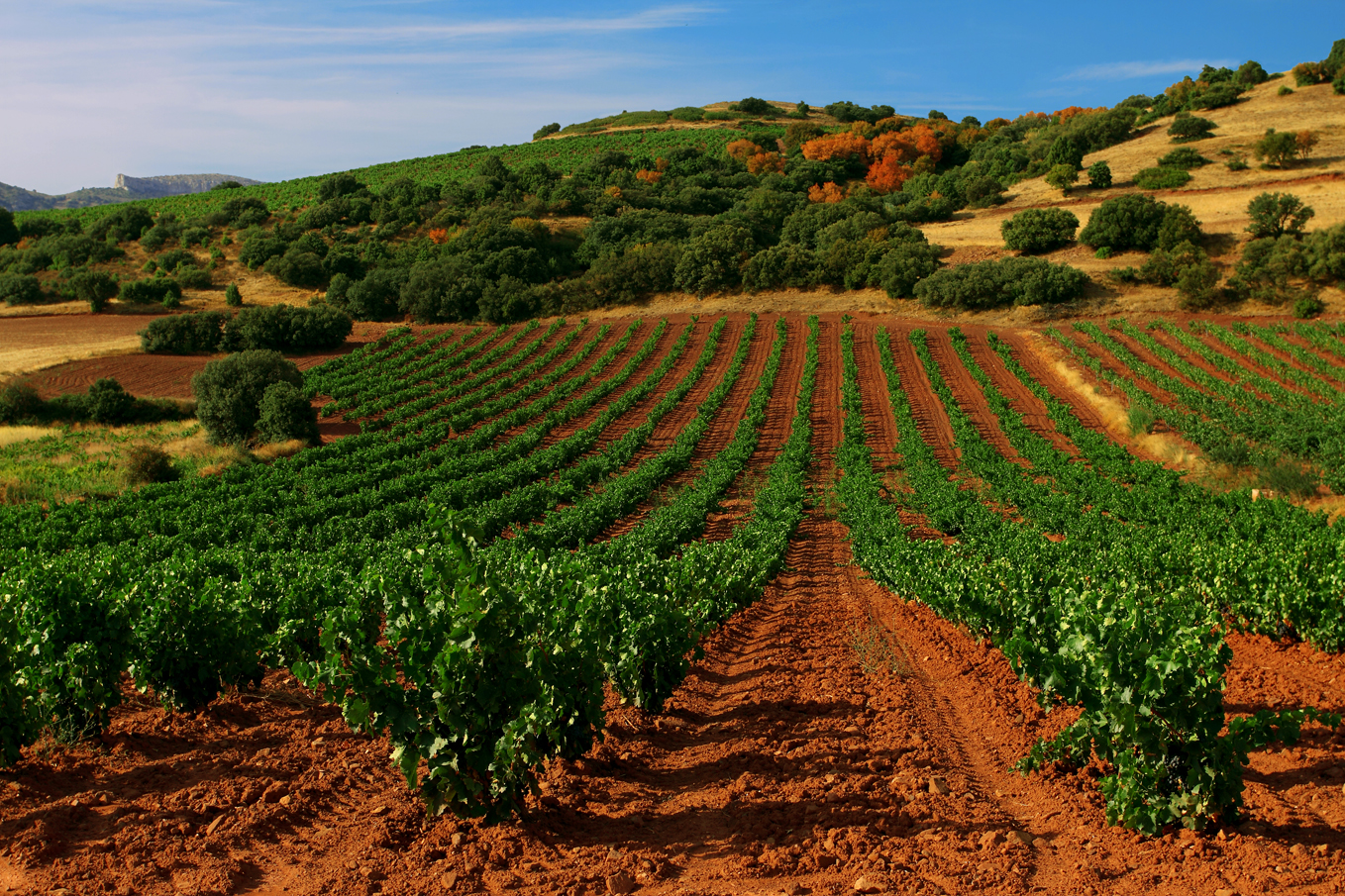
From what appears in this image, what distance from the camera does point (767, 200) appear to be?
222 feet

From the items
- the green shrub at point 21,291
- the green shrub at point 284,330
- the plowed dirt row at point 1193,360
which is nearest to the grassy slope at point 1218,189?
the plowed dirt row at point 1193,360

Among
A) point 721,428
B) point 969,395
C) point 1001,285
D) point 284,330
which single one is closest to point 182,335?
point 284,330

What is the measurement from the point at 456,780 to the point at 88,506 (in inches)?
788

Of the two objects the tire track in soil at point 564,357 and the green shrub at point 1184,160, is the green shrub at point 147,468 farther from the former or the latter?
the green shrub at point 1184,160

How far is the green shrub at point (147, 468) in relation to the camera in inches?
963

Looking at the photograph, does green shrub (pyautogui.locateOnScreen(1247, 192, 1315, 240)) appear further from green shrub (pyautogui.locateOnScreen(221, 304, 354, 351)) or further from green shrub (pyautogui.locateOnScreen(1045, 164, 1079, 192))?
green shrub (pyautogui.locateOnScreen(221, 304, 354, 351))

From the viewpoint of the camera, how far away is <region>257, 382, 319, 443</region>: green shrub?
2883cm

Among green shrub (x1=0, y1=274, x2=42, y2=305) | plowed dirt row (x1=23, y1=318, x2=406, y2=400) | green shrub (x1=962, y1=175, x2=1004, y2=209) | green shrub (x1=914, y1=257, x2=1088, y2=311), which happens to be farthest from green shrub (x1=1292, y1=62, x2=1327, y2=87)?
green shrub (x1=0, y1=274, x2=42, y2=305)

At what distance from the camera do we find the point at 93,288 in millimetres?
53250

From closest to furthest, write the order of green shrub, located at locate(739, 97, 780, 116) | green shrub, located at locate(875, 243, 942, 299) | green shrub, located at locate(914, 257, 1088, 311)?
green shrub, located at locate(914, 257, 1088, 311) → green shrub, located at locate(875, 243, 942, 299) → green shrub, located at locate(739, 97, 780, 116)

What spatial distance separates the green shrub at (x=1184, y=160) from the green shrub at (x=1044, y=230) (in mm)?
17056

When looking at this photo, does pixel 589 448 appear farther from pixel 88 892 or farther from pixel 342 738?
pixel 88 892

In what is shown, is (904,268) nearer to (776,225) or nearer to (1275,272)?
(1275,272)

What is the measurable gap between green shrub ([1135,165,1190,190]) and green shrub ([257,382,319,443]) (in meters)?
58.4
